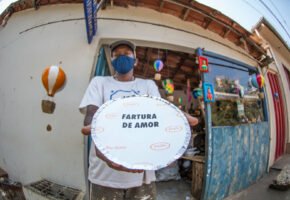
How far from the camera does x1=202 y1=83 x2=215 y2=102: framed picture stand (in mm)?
2739

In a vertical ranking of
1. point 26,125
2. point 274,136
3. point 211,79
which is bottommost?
point 274,136

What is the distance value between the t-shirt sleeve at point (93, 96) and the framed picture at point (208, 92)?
1.95 m

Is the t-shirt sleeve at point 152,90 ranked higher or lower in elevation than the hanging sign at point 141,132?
higher

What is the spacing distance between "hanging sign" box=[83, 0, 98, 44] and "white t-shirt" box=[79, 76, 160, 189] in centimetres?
102

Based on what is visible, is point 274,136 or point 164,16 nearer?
point 164,16

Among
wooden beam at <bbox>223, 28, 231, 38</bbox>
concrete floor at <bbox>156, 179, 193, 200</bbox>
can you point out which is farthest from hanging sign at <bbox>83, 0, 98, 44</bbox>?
concrete floor at <bbox>156, 179, 193, 200</bbox>

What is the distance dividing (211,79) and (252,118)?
Result: 1.54m

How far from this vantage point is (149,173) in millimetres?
1231

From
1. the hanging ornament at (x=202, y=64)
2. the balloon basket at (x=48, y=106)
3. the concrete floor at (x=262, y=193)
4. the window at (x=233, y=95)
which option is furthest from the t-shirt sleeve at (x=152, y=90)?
the concrete floor at (x=262, y=193)

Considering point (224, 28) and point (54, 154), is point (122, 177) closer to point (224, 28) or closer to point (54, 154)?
point (54, 154)

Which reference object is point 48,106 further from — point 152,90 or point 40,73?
point 152,90

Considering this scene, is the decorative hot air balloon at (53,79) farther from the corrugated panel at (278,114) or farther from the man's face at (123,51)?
the corrugated panel at (278,114)

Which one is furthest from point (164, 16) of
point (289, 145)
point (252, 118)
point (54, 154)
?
point (289, 145)

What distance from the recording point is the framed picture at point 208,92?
2.74 m
